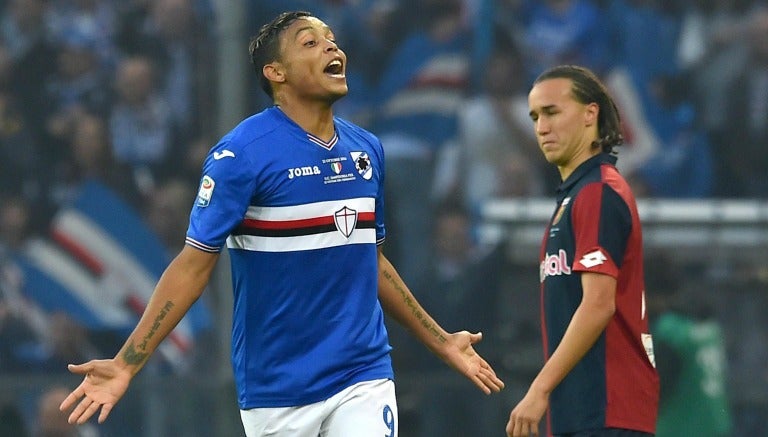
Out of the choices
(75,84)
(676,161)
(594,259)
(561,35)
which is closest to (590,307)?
(594,259)

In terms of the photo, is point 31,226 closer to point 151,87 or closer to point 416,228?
point 151,87

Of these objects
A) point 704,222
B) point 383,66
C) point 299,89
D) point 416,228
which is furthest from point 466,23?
point 299,89

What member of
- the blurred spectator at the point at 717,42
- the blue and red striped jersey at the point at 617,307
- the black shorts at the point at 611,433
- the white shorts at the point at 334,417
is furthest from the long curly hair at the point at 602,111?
the blurred spectator at the point at 717,42

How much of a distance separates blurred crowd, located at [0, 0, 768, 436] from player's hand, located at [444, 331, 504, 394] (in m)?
3.80

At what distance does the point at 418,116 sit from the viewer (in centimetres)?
940

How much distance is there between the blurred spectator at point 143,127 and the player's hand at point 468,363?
439 cm

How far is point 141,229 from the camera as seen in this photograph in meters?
9.34

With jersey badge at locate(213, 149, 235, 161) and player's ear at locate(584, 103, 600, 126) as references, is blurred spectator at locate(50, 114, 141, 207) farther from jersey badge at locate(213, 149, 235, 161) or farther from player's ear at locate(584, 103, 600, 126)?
player's ear at locate(584, 103, 600, 126)

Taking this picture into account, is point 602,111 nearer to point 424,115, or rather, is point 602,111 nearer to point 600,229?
point 600,229

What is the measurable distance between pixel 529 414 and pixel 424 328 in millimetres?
793

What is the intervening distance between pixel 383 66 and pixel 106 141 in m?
1.85

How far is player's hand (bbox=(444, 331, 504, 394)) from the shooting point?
535 cm

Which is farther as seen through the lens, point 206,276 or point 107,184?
point 107,184

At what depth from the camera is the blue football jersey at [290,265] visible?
4871 millimetres
